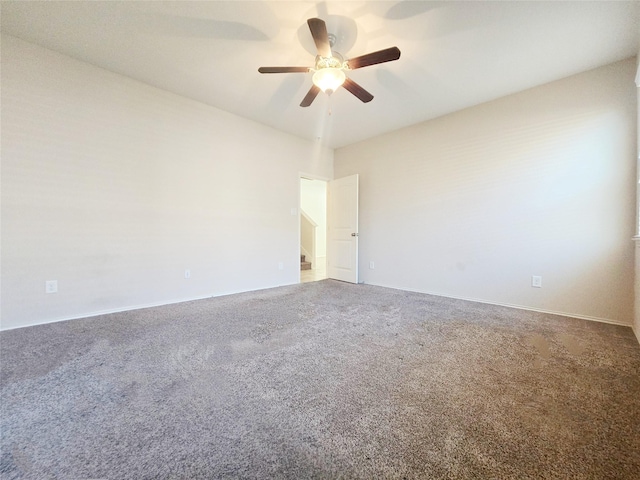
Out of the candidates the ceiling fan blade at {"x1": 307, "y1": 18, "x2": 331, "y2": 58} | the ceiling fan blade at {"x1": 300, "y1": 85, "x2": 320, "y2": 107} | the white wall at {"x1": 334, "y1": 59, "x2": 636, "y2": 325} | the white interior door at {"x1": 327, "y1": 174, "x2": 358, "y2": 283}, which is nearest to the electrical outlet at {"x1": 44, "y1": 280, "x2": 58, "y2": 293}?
the ceiling fan blade at {"x1": 300, "y1": 85, "x2": 320, "y2": 107}

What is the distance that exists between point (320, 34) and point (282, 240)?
2.96 metres

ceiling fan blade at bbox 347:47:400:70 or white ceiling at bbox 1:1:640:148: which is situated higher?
white ceiling at bbox 1:1:640:148

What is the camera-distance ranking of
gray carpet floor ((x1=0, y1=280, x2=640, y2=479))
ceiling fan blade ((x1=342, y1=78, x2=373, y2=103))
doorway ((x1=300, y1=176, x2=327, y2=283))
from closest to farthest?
1. gray carpet floor ((x1=0, y1=280, x2=640, y2=479))
2. ceiling fan blade ((x1=342, y1=78, x2=373, y2=103))
3. doorway ((x1=300, y1=176, x2=327, y2=283))

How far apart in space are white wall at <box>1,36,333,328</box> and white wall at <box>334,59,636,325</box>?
7.63 feet

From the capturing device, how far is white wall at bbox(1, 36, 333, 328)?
7.39ft

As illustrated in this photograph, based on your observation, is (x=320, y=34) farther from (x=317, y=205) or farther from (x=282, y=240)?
(x=317, y=205)

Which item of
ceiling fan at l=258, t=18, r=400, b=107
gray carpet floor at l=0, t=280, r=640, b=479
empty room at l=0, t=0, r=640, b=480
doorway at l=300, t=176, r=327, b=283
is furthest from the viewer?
doorway at l=300, t=176, r=327, b=283

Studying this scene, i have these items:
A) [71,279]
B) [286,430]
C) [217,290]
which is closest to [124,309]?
[71,279]

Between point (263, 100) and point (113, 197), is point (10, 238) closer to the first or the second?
point (113, 197)

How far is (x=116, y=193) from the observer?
2719 millimetres

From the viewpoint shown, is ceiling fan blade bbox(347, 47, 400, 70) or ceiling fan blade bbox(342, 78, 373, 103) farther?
ceiling fan blade bbox(342, 78, 373, 103)

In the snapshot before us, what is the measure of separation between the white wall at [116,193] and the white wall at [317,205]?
112 inches

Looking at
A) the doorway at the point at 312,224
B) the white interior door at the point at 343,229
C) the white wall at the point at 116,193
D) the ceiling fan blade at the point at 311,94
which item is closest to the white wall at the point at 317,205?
the doorway at the point at 312,224

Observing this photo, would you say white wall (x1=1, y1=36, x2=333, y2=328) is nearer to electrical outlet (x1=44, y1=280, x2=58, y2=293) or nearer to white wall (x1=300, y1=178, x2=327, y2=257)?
electrical outlet (x1=44, y1=280, x2=58, y2=293)
